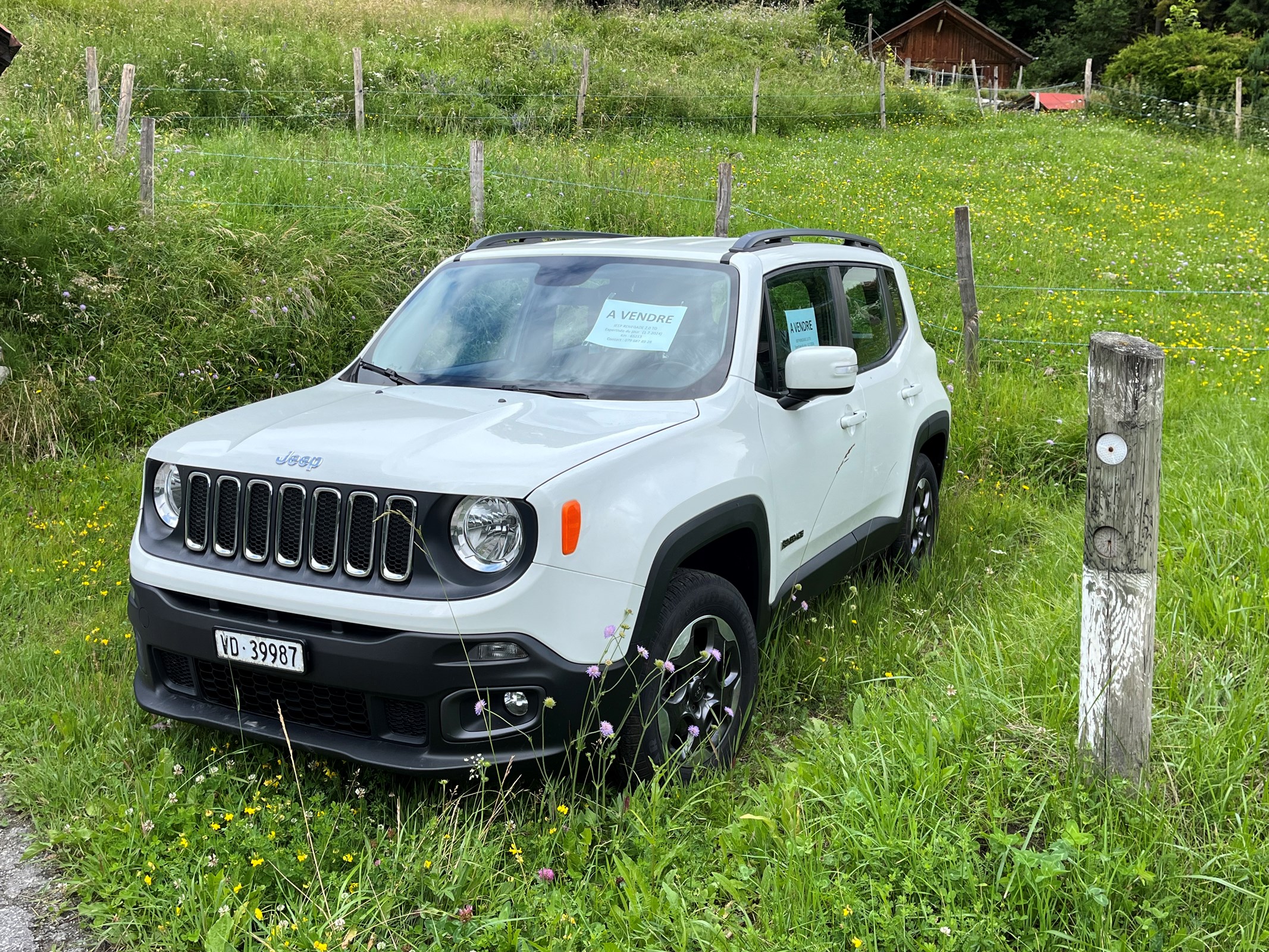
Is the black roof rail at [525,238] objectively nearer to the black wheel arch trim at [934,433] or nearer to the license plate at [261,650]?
the black wheel arch trim at [934,433]

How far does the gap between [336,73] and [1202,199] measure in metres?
14.9

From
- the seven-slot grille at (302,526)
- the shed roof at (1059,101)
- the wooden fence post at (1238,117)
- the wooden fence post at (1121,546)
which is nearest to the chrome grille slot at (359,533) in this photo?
the seven-slot grille at (302,526)

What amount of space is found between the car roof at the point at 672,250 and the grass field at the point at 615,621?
1.45m

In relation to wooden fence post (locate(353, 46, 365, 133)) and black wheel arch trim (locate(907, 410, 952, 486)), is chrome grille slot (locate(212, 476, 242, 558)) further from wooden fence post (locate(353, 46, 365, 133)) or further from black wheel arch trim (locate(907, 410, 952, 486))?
wooden fence post (locate(353, 46, 365, 133))

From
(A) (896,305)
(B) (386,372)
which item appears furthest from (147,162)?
(A) (896,305)

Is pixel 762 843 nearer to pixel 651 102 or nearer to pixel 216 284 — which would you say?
pixel 216 284

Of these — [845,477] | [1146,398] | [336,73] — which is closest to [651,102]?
[336,73]

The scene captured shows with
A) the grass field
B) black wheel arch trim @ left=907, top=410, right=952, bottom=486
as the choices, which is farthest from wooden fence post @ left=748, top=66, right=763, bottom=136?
black wheel arch trim @ left=907, top=410, right=952, bottom=486

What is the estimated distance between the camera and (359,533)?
290 cm

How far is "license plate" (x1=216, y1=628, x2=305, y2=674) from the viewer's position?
9.46 ft

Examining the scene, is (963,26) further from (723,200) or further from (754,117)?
(723,200)

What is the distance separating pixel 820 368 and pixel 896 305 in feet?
6.23

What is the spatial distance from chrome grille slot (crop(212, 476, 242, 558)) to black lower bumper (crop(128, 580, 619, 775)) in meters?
0.17

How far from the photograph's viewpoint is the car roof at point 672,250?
4152 mm
